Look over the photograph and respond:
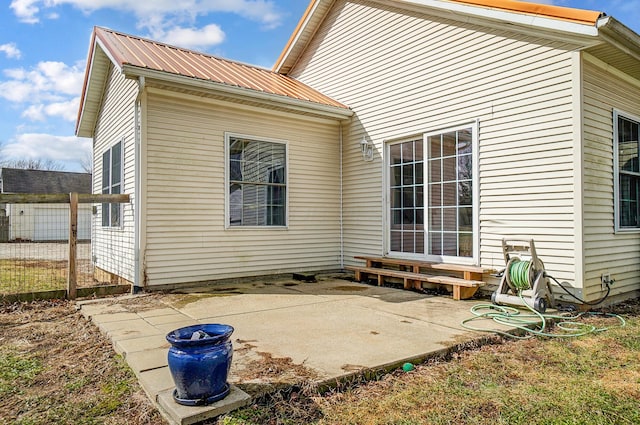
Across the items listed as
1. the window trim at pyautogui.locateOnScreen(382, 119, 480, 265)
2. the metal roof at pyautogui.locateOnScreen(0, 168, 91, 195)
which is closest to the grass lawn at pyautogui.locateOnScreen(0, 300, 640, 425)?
the window trim at pyautogui.locateOnScreen(382, 119, 480, 265)

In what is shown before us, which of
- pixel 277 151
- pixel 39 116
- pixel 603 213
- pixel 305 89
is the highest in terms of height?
pixel 39 116

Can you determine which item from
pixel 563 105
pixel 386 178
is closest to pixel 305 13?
pixel 386 178

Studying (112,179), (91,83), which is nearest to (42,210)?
(91,83)

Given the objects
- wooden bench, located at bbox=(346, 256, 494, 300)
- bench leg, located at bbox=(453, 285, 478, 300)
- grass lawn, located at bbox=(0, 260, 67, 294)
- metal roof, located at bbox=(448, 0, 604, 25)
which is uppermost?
metal roof, located at bbox=(448, 0, 604, 25)

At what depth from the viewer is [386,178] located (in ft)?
24.1

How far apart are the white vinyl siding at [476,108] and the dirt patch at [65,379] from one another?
4.73 m

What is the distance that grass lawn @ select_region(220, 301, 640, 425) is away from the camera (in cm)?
229

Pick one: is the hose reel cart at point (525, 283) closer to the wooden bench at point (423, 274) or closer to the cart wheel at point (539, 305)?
the cart wheel at point (539, 305)

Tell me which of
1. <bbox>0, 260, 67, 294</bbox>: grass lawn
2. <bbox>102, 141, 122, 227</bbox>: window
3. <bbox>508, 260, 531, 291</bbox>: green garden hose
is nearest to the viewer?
<bbox>508, 260, 531, 291</bbox>: green garden hose

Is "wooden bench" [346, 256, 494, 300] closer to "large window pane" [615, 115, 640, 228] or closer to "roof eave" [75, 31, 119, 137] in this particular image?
"large window pane" [615, 115, 640, 228]

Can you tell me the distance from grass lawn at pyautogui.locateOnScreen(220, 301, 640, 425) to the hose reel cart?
1.12 m

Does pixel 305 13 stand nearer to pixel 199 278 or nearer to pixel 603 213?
pixel 199 278

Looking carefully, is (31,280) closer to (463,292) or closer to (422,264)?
(422,264)

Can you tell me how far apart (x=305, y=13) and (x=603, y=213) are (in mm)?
6971
